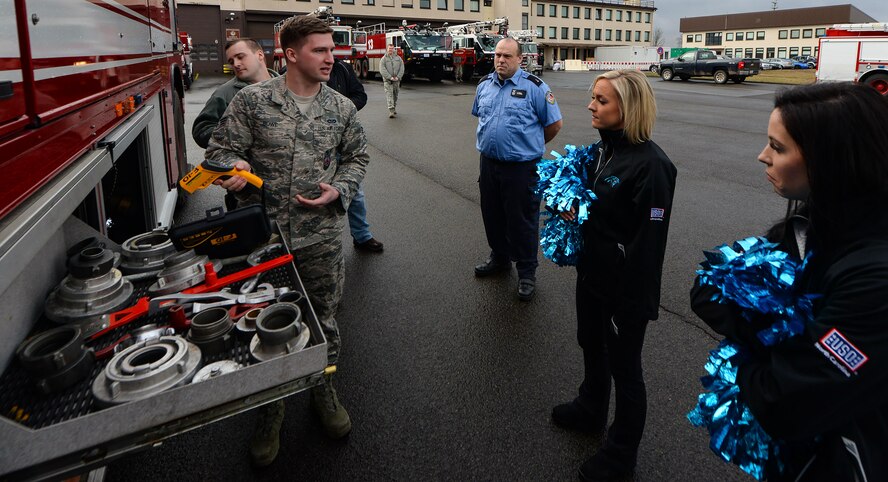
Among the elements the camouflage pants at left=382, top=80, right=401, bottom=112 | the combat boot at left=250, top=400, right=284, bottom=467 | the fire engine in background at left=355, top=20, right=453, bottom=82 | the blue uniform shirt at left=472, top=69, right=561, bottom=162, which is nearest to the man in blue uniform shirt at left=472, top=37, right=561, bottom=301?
the blue uniform shirt at left=472, top=69, right=561, bottom=162

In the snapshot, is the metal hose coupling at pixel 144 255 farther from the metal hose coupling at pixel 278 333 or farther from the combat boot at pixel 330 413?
the combat boot at pixel 330 413

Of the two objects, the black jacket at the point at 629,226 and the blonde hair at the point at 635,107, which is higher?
the blonde hair at the point at 635,107

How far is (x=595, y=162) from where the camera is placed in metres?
2.81

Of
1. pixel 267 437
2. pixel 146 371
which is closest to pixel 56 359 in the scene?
pixel 146 371

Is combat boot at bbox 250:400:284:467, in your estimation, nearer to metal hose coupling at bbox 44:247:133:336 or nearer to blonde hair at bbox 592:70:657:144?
metal hose coupling at bbox 44:247:133:336

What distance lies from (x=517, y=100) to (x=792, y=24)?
102 metres

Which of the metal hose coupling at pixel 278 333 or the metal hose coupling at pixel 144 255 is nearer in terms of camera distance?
the metal hose coupling at pixel 278 333

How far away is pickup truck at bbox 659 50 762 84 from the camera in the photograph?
96.0 ft

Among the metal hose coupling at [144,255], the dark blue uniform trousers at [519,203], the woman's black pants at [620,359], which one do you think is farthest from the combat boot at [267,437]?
the dark blue uniform trousers at [519,203]

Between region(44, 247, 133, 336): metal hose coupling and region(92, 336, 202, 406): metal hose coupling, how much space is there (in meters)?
0.39

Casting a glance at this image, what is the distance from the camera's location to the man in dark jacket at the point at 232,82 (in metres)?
3.90

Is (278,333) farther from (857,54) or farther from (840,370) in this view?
(857,54)

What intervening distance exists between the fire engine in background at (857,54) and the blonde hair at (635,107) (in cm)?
2088

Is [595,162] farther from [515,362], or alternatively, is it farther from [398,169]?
[398,169]
